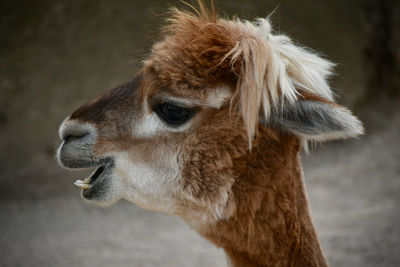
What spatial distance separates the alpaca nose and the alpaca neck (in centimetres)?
81

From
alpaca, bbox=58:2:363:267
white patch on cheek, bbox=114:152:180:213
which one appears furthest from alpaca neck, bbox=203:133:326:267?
white patch on cheek, bbox=114:152:180:213

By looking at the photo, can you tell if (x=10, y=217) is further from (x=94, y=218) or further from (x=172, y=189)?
(x=172, y=189)

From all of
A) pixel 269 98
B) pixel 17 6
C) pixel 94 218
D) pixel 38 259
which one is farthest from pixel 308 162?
pixel 269 98

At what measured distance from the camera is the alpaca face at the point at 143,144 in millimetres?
2336

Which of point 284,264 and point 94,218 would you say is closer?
point 284,264

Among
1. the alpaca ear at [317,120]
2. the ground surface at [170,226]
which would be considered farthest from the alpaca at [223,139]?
the ground surface at [170,226]

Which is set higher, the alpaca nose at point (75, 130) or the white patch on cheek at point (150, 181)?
the alpaca nose at point (75, 130)

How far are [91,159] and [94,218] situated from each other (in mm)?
4329

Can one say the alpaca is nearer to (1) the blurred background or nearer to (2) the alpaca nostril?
(2) the alpaca nostril

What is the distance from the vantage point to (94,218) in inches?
257

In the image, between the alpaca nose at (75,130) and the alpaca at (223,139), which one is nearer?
the alpaca at (223,139)

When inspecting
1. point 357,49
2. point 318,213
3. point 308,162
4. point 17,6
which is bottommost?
point 318,213

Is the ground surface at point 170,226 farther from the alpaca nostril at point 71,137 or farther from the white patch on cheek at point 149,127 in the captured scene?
the white patch on cheek at point 149,127

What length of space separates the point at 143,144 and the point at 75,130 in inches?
14.6
